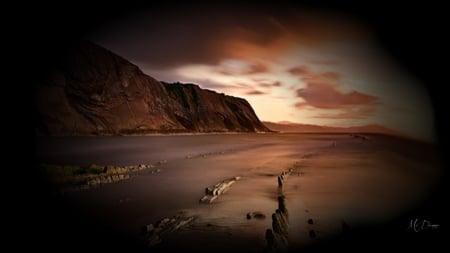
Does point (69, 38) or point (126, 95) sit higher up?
point (126, 95)

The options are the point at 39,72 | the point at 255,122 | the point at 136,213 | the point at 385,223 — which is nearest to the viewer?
the point at 385,223

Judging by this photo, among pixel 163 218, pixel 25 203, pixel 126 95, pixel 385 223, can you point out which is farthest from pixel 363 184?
pixel 126 95

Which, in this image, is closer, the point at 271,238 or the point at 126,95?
the point at 271,238

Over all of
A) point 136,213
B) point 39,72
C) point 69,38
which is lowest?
point 136,213

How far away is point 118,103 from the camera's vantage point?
33.8m

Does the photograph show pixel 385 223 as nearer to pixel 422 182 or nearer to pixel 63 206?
pixel 422 182

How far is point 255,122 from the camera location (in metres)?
68.0

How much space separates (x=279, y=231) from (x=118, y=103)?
109 ft

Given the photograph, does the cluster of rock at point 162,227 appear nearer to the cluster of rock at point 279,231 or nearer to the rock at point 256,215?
the rock at point 256,215

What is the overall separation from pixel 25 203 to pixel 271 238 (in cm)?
410
